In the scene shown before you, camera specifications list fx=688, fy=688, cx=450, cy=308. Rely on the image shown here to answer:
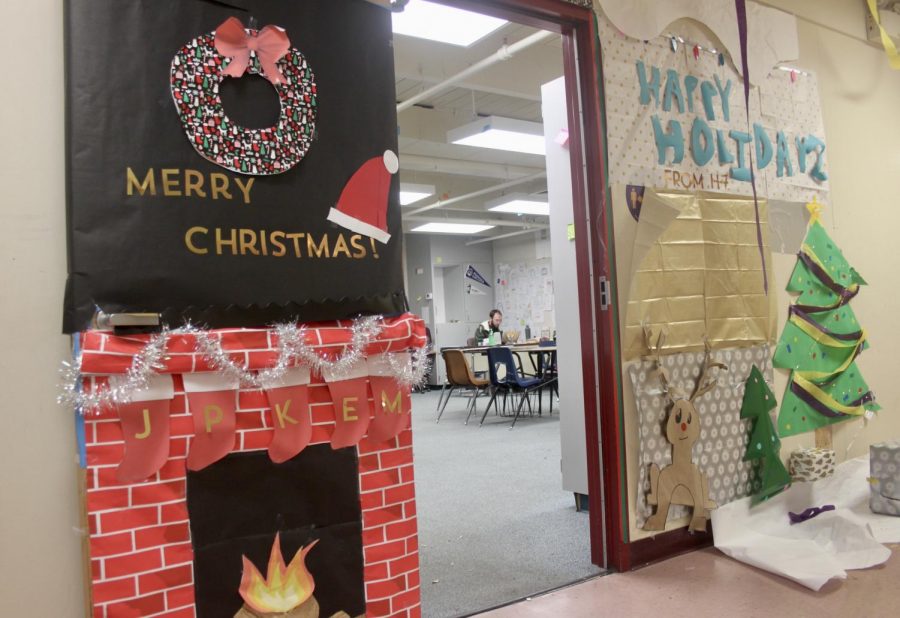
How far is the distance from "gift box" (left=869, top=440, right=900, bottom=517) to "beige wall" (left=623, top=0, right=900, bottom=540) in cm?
39

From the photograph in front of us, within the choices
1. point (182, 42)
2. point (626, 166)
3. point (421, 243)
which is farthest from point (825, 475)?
point (421, 243)

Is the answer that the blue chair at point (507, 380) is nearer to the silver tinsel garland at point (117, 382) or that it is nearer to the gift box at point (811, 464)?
the gift box at point (811, 464)

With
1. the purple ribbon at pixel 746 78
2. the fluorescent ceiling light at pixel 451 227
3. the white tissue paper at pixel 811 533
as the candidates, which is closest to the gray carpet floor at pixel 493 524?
the white tissue paper at pixel 811 533

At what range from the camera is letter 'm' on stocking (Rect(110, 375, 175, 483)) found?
4.91 ft

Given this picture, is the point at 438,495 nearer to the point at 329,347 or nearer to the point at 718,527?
the point at 718,527

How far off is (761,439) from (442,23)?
8.44 ft

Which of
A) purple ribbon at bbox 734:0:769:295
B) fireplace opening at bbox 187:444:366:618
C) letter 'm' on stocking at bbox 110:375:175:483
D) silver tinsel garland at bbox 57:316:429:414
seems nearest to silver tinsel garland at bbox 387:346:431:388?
silver tinsel garland at bbox 57:316:429:414

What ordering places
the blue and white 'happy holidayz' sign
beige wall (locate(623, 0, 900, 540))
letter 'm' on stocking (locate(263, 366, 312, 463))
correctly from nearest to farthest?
letter 'm' on stocking (locate(263, 366, 312, 463)) < the blue and white 'happy holidayz' sign < beige wall (locate(623, 0, 900, 540))

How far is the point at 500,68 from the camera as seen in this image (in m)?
5.69

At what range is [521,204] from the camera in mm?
9203

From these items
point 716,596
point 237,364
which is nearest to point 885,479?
point 716,596

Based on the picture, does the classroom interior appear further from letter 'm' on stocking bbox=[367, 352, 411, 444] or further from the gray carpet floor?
letter 'm' on stocking bbox=[367, 352, 411, 444]

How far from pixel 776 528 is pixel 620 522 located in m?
0.76

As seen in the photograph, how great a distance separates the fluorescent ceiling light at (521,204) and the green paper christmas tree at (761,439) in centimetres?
593
